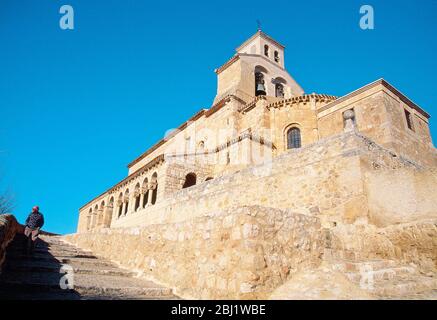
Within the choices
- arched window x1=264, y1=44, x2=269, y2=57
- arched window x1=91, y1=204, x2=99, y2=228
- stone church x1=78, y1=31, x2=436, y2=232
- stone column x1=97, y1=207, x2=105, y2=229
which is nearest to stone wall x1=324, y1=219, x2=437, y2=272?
stone church x1=78, y1=31, x2=436, y2=232

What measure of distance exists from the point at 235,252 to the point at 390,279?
2.58m

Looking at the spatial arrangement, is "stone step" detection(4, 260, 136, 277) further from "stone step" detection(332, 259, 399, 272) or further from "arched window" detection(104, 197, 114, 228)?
"arched window" detection(104, 197, 114, 228)

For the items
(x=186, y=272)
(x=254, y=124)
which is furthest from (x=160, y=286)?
(x=254, y=124)

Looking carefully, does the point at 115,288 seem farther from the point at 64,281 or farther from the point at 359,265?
the point at 359,265

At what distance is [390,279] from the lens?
468 centimetres

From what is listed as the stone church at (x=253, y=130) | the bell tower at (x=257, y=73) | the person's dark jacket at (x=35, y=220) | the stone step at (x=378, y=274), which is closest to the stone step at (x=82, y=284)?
the person's dark jacket at (x=35, y=220)

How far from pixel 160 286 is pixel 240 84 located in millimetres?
22707

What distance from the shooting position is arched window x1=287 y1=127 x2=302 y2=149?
20.3 meters

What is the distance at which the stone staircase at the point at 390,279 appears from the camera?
13.1ft

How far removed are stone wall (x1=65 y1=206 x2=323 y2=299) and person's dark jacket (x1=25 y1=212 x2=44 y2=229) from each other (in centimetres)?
394

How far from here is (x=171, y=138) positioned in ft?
104

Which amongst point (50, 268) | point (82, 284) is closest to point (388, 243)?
point (82, 284)

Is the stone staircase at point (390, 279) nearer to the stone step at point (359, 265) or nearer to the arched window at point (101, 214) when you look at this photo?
the stone step at point (359, 265)
